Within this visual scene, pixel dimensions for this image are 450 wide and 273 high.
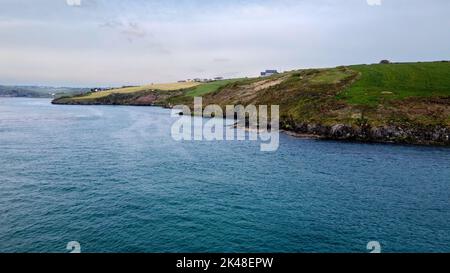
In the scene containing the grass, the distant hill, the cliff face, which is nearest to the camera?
the cliff face

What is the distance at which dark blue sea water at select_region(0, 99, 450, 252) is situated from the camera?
40312 millimetres

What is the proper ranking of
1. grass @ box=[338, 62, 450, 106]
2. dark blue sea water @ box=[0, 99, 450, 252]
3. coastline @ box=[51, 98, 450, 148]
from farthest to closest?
grass @ box=[338, 62, 450, 106]
coastline @ box=[51, 98, 450, 148]
dark blue sea water @ box=[0, 99, 450, 252]

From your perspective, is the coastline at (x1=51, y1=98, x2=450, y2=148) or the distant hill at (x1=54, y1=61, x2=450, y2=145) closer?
the coastline at (x1=51, y1=98, x2=450, y2=148)

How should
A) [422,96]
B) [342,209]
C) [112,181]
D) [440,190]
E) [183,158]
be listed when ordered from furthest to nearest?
[422,96] → [183,158] → [112,181] → [440,190] → [342,209]

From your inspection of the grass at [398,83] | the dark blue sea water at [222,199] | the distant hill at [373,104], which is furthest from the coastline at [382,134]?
the grass at [398,83]

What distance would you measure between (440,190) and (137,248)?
156 feet

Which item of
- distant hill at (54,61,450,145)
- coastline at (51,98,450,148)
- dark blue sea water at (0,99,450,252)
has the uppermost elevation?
distant hill at (54,61,450,145)

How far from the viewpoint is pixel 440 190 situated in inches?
2274

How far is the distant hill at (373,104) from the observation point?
104812mm

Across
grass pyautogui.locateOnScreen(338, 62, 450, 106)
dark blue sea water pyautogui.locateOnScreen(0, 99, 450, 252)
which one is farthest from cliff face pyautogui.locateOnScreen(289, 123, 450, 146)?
grass pyautogui.locateOnScreen(338, 62, 450, 106)

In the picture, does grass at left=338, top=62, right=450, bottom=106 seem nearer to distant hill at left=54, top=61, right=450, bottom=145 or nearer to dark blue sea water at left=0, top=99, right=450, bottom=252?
distant hill at left=54, top=61, right=450, bottom=145

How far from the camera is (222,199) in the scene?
176ft

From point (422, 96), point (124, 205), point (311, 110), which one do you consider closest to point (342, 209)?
point (124, 205)
